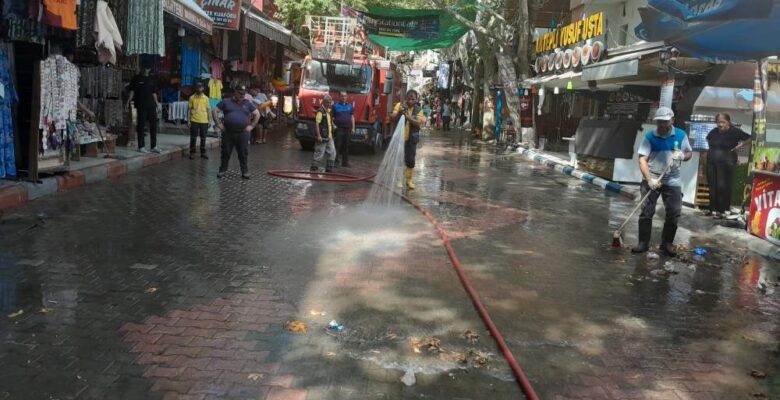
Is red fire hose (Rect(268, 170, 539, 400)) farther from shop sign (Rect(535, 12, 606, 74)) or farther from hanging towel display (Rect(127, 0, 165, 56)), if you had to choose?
shop sign (Rect(535, 12, 606, 74))

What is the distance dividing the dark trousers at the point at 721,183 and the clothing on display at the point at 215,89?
13608 mm

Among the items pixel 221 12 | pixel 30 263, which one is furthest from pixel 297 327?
pixel 221 12

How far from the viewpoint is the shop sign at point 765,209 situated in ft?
27.1

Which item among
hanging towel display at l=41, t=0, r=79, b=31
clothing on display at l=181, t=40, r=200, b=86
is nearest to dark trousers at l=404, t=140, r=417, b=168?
hanging towel display at l=41, t=0, r=79, b=31

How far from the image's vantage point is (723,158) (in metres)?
10.4

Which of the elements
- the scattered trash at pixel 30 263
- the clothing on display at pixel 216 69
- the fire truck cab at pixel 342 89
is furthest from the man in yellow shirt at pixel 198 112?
the scattered trash at pixel 30 263

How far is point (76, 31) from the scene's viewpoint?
383 inches

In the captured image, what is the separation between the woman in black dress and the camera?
34.1 ft

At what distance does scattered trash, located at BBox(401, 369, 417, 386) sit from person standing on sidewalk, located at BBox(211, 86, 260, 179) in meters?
8.72

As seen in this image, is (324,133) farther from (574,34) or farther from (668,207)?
(574,34)

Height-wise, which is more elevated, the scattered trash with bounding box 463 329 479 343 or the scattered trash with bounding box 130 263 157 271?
the scattered trash with bounding box 130 263 157 271

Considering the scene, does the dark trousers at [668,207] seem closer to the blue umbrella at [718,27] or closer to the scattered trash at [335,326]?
the blue umbrella at [718,27]

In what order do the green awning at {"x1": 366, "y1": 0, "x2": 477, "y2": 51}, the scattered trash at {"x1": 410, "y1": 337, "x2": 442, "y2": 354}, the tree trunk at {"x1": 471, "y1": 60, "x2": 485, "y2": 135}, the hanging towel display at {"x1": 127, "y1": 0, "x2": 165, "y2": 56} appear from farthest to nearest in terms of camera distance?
the tree trunk at {"x1": 471, "y1": 60, "x2": 485, "y2": 135}
the green awning at {"x1": 366, "y1": 0, "x2": 477, "y2": 51}
the hanging towel display at {"x1": 127, "y1": 0, "x2": 165, "y2": 56}
the scattered trash at {"x1": 410, "y1": 337, "x2": 442, "y2": 354}

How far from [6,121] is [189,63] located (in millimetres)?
9865
